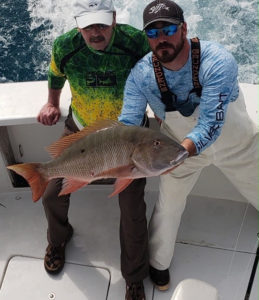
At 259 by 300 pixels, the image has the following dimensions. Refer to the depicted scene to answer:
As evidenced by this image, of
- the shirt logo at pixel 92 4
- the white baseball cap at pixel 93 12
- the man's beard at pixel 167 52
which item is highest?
the shirt logo at pixel 92 4

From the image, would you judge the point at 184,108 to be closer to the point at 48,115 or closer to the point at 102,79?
the point at 102,79

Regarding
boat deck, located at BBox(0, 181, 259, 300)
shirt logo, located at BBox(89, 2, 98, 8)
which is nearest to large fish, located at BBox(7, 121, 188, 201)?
shirt logo, located at BBox(89, 2, 98, 8)

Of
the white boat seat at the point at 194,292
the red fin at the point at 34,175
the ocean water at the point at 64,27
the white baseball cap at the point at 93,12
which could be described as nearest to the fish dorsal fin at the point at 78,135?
the red fin at the point at 34,175

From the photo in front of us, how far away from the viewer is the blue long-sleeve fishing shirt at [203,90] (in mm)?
2006

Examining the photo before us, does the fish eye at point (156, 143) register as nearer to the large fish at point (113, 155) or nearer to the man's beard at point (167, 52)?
the large fish at point (113, 155)

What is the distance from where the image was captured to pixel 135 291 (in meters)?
2.63

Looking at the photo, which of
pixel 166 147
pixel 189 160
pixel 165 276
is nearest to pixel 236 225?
pixel 165 276

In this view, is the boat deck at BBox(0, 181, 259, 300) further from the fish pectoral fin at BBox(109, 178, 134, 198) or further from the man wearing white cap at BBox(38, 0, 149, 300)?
the fish pectoral fin at BBox(109, 178, 134, 198)

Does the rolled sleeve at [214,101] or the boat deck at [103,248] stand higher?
the rolled sleeve at [214,101]

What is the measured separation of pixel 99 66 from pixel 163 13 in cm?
66

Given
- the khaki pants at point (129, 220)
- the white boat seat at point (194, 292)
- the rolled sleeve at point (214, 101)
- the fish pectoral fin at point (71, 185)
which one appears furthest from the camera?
the khaki pants at point (129, 220)

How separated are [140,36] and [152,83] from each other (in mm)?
463

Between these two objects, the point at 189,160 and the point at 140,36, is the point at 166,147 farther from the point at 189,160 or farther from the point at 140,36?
the point at 140,36

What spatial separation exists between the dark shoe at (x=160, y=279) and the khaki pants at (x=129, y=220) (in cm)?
8
